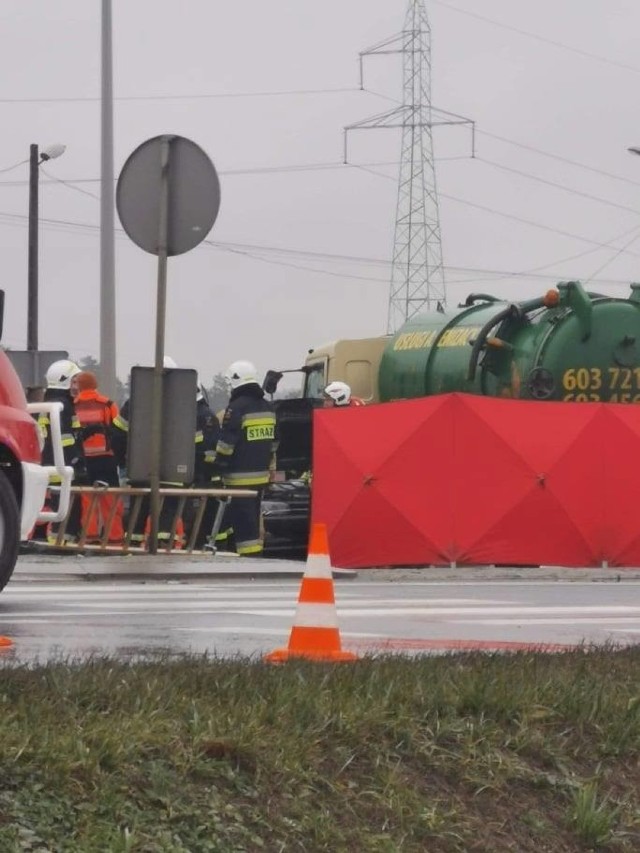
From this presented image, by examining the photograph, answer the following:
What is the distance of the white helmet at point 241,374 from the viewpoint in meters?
19.4

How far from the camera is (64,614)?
449 inches

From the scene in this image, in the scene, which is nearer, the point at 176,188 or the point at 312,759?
the point at 312,759

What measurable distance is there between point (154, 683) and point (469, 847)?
4.15 feet

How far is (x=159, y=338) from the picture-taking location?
55.5 feet

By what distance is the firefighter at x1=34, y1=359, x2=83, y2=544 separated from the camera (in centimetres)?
1869

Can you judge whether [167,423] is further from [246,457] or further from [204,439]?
[204,439]

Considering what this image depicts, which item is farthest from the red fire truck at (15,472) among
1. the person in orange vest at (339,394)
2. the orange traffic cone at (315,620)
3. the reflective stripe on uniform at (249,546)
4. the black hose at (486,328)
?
the person in orange vest at (339,394)

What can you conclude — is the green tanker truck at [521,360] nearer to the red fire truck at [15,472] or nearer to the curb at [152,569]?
the curb at [152,569]

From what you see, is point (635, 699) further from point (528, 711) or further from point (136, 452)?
point (136, 452)

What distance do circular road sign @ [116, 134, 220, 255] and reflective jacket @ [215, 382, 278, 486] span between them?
118 inches

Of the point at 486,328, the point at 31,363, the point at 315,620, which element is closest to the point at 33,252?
the point at 31,363

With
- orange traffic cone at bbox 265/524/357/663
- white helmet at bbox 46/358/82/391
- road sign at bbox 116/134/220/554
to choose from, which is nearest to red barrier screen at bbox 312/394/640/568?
white helmet at bbox 46/358/82/391

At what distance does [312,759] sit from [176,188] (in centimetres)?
1094

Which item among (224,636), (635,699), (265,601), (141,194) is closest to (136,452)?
(141,194)
